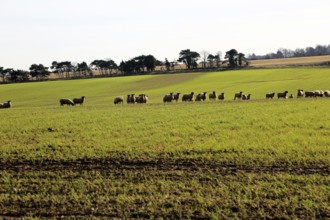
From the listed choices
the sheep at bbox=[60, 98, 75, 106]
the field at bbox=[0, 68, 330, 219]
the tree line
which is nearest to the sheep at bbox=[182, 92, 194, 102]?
the sheep at bbox=[60, 98, 75, 106]

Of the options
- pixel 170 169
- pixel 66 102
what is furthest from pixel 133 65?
pixel 170 169

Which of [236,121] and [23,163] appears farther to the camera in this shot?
[236,121]

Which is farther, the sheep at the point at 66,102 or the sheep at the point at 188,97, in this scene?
the sheep at the point at 66,102

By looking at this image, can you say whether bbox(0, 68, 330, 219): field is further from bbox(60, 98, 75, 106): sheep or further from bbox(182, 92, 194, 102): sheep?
bbox(60, 98, 75, 106): sheep

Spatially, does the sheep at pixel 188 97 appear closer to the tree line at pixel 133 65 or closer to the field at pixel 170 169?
the field at pixel 170 169

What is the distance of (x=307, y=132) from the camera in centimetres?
2047

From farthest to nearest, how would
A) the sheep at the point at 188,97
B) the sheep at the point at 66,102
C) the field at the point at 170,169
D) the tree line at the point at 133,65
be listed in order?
the tree line at the point at 133,65 < the sheep at the point at 66,102 < the sheep at the point at 188,97 < the field at the point at 170,169

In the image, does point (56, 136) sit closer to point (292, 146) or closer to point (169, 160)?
point (169, 160)

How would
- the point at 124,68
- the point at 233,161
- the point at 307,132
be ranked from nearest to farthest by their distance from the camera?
the point at 233,161 → the point at 307,132 → the point at 124,68

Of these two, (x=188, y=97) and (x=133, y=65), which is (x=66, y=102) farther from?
(x=133, y=65)

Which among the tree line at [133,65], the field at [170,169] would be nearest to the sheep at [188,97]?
the field at [170,169]

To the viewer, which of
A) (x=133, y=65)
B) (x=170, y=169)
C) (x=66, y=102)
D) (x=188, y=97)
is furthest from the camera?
(x=133, y=65)

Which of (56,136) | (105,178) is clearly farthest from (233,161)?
(56,136)

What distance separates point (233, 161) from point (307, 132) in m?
7.30
